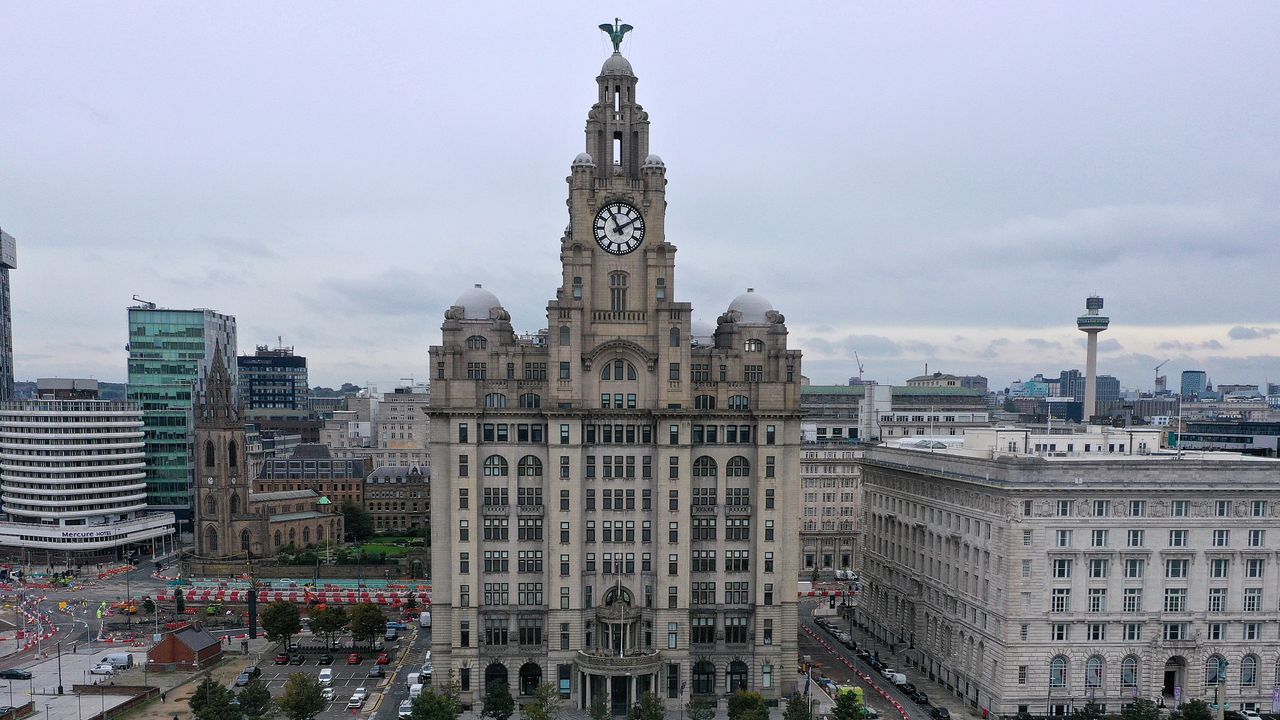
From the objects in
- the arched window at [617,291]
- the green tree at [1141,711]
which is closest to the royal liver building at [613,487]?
the arched window at [617,291]

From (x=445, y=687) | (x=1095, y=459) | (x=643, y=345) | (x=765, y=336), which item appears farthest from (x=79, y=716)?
(x=1095, y=459)

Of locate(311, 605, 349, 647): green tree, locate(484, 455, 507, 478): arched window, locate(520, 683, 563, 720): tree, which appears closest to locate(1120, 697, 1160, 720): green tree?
locate(520, 683, 563, 720): tree

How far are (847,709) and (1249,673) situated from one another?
48.6m

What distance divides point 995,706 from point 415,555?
119775 millimetres

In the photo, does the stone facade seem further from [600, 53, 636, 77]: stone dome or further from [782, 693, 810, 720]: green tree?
[600, 53, 636, 77]: stone dome

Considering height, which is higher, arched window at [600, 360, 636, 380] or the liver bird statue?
the liver bird statue

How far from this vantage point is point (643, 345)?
109 metres

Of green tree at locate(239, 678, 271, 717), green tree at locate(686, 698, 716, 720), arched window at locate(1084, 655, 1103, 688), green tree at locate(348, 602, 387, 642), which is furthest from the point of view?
green tree at locate(348, 602, 387, 642)

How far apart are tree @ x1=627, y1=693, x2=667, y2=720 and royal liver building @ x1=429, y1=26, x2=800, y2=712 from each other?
11.0 metres

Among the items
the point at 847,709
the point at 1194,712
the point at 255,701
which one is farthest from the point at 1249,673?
the point at 255,701

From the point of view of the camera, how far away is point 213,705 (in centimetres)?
9150

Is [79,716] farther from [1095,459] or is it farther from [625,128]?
[1095,459]

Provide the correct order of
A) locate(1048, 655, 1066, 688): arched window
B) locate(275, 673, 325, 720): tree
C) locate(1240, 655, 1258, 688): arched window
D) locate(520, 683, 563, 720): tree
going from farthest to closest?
1. locate(1240, 655, 1258, 688): arched window
2. locate(1048, 655, 1066, 688): arched window
3. locate(275, 673, 325, 720): tree
4. locate(520, 683, 563, 720): tree

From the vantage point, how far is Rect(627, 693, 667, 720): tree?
9169 cm
